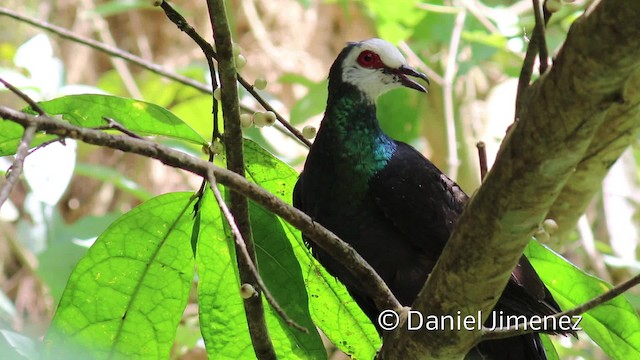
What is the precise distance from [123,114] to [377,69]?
3.92 ft

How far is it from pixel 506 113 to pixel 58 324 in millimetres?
3343

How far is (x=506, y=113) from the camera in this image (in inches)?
189

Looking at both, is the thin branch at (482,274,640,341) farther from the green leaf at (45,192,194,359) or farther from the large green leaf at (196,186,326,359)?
the green leaf at (45,192,194,359)

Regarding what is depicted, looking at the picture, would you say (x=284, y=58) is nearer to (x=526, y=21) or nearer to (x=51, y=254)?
(x=526, y=21)

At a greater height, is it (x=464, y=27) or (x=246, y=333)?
(x=464, y=27)

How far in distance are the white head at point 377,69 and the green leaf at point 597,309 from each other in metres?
0.95

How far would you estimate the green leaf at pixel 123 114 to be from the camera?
75.4 inches

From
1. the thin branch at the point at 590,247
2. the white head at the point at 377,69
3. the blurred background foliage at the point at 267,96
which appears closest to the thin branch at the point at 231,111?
the blurred background foliage at the point at 267,96

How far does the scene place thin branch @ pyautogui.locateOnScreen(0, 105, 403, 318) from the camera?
1293mm

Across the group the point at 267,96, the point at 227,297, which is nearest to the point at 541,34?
the point at 227,297

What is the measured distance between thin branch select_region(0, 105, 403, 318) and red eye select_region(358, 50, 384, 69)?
1.19 metres

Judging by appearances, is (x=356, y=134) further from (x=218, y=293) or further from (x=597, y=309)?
(x=597, y=309)

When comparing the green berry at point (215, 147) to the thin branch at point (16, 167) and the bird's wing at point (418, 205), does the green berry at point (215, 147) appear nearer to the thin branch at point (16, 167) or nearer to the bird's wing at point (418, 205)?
the thin branch at point (16, 167)

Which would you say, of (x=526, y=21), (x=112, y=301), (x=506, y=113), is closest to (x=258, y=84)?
(x=112, y=301)
